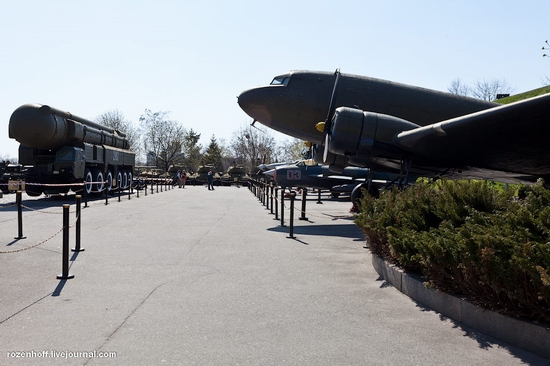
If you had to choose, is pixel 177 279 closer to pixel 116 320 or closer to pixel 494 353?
pixel 116 320

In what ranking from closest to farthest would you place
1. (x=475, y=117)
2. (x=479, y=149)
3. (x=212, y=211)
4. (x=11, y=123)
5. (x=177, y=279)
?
(x=177, y=279)
(x=475, y=117)
(x=479, y=149)
(x=212, y=211)
(x=11, y=123)

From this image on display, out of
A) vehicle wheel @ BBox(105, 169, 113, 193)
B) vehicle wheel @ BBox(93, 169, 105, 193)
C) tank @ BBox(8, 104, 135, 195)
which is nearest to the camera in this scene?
tank @ BBox(8, 104, 135, 195)

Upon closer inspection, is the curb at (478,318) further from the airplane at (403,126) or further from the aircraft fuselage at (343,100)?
the aircraft fuselage at (343,100)

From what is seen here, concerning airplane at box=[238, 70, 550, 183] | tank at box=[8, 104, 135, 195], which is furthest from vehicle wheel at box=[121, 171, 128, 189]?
airplane at box=[238, 70, 550, 183]

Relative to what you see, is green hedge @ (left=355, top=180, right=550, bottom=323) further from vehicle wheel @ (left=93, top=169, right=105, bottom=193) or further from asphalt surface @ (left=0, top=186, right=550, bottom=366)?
vehicle wheel @ (left=93, top=169, right=105, bottom=193)

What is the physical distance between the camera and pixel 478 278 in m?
4.96

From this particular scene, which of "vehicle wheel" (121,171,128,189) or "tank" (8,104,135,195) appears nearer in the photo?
"tank" (8,104,135,195)

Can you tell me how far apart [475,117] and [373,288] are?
4335 mm

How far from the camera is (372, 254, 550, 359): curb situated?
4240 mm

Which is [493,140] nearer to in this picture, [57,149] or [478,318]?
[478,318]

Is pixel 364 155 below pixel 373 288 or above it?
above

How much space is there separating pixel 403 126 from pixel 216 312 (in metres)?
8.76

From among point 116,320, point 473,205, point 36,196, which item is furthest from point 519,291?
point 36,196

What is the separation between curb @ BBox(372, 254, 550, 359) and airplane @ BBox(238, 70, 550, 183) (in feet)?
11.4
